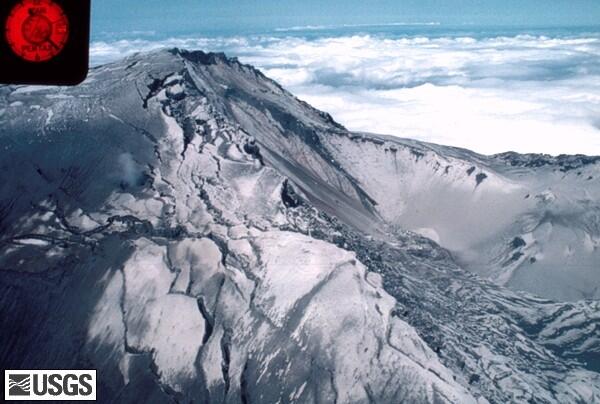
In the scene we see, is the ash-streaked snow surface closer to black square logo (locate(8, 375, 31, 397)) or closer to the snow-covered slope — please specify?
the snow-covered slope

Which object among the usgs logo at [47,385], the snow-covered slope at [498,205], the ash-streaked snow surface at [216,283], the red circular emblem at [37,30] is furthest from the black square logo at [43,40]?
the snow-covered slope at [498,205]

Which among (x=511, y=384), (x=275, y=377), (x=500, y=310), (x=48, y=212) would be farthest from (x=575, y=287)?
(x=48, y=212)

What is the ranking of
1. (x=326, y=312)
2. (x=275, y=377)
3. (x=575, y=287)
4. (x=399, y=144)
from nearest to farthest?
(x=275, y=377) → (x=326, y=312) → (x=575, y=287) → (x=399, y=144)

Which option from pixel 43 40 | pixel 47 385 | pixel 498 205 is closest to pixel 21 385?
pixel 47 385

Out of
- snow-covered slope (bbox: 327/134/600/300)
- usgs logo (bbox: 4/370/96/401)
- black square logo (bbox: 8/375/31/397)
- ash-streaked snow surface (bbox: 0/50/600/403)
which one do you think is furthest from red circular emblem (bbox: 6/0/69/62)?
snow-covered slope (bbox: 327/134/600/300)

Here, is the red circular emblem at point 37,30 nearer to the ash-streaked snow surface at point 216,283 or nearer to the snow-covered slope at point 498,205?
the ash-streaked snow surface at point 216,283

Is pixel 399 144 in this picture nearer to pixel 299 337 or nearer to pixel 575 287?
pixel 575 287
